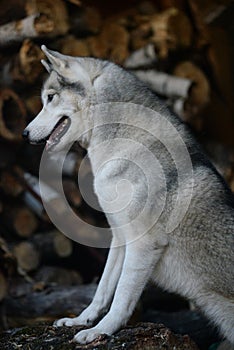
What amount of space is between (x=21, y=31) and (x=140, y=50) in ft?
4.04

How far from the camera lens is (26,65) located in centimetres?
497

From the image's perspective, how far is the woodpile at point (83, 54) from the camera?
5031mm

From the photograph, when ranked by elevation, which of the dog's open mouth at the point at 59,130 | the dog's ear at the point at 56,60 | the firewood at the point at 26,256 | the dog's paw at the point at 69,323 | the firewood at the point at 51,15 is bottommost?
the firewood at the point at 26,256

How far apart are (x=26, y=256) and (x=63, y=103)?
1979mm

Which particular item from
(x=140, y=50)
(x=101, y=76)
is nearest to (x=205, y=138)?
(x=140, y=50)

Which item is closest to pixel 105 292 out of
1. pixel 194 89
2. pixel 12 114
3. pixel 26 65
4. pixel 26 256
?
pixel 26 256

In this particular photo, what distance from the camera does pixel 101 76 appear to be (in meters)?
3.67

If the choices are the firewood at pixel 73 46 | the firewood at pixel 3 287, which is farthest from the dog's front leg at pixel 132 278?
the firewood at pixel 73 46

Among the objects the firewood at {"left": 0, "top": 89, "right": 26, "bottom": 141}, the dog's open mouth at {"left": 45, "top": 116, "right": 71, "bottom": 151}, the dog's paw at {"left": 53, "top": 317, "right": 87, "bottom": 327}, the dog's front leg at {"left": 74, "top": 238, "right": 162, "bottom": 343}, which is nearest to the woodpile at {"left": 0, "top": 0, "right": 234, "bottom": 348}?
the firewood at {"left": 0, "top": 89, "right": 26, "bottom": 141}

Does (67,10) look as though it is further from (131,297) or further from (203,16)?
(131,297)

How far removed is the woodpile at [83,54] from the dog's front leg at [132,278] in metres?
1.52

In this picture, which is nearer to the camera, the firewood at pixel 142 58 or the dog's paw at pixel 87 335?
the dog's paw at pixel 87 335

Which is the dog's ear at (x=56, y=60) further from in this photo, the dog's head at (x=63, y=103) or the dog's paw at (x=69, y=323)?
the dog's paw at (x=69, y=323)

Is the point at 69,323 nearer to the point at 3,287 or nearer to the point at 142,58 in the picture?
the point at 3,287
